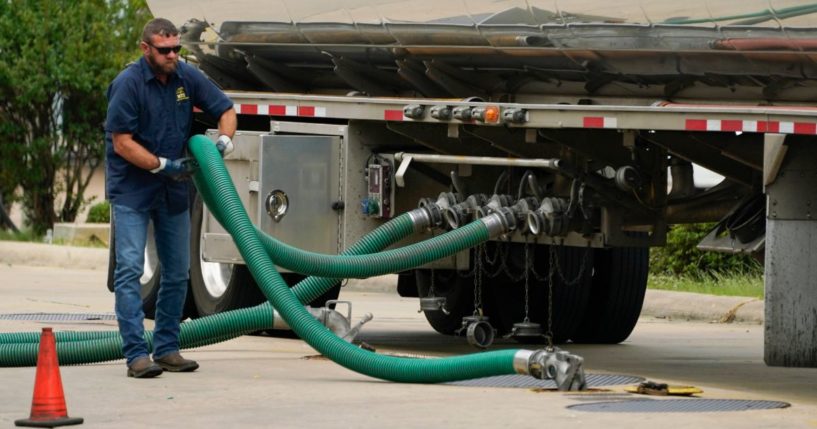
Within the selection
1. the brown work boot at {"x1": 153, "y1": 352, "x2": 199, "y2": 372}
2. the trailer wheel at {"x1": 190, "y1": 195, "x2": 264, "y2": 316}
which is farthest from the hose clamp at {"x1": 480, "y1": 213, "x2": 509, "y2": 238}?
the trailer wheel at {"x1": 190, "y1": 195, "x2": 264, "y2": 316}

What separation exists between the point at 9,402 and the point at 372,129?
4137 millimetres

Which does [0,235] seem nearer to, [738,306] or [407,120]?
[738,306]

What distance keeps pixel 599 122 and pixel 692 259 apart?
824 centimetres

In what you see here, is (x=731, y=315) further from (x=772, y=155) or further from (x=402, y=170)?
(x=772, y=155)

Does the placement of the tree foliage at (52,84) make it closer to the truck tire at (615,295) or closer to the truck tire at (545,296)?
the truck tire at (545,296)

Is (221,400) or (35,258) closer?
(221,400)

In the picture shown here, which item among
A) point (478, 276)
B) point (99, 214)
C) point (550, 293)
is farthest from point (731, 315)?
point (99, 214)

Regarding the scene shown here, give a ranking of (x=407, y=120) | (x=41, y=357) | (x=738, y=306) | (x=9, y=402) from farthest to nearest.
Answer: (x=738, y=306)
(x=407, y=120)
(x=9, y=402)
(x=41, y=357)

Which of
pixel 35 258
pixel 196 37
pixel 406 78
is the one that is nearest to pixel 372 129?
pixel 406 78

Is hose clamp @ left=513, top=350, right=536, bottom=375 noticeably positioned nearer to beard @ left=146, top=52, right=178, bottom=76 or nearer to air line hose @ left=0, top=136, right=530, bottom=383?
air line hose @ left=0, top=136, right=530, bottom=383

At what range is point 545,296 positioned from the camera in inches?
534

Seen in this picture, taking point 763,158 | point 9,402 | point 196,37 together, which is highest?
point 196,37

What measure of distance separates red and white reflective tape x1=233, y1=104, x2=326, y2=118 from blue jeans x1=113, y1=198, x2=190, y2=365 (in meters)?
2.37

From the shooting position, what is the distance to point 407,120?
11938 millimetres
